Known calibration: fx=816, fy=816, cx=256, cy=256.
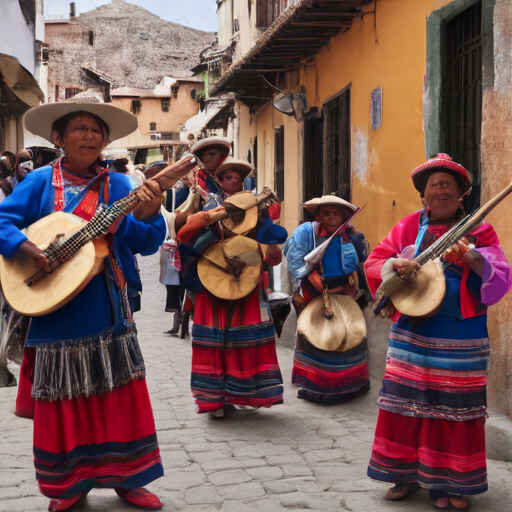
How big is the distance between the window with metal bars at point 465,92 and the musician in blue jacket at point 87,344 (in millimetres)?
3210

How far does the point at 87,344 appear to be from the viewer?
3.98m

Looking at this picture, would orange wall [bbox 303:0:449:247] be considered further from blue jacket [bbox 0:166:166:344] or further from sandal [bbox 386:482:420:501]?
blue jacket [bbox 0:166:166:344]

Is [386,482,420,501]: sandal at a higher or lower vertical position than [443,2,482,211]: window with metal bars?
lower

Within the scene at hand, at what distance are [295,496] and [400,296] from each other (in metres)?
1.22

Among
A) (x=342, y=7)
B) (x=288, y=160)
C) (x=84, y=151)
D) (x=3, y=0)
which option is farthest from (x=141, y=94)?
(x=84, y=151)

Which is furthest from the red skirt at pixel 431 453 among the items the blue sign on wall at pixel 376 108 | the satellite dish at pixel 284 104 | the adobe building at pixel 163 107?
the adobe building at pixel 163 107

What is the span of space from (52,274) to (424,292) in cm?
182

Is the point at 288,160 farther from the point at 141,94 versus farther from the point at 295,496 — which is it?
the point at 141,94

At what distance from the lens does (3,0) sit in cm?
1720

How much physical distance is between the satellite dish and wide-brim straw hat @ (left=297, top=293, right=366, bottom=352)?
6.20 m

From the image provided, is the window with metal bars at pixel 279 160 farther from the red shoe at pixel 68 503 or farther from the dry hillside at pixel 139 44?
the dry hillside at pixel 139 44

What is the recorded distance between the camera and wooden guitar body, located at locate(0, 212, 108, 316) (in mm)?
3773

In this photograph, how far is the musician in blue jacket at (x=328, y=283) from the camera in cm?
689

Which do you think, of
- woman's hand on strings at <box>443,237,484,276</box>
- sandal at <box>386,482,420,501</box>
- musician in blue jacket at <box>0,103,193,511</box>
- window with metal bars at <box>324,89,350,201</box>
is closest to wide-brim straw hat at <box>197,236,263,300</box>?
musician in blue jacket at <box>0,103,193,511</box>
